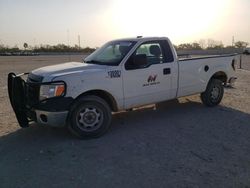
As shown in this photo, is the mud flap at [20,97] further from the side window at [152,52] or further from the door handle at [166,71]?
the door handle at [166,71]

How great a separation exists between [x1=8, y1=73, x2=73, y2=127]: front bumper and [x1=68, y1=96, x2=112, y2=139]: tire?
164 mm

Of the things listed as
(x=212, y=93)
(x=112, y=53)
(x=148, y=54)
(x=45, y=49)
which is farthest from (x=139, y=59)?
(x=45, y=49)

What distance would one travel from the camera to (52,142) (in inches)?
233

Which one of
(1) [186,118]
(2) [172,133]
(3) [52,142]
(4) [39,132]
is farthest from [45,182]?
(1) [186,118]

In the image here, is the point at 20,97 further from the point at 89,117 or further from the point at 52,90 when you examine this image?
the point at 89,117

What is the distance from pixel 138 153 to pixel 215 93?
4071mm

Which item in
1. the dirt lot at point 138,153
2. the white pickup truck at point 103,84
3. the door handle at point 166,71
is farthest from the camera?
the door handle at point 166,71

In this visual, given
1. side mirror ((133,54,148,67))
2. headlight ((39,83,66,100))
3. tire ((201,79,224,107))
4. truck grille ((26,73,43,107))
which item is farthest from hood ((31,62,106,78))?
tire ((201,79,224,107))

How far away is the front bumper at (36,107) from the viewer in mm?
5723

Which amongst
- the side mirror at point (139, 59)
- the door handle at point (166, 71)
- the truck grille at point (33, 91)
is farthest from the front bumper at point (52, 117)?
the door handle at point (166, 71)

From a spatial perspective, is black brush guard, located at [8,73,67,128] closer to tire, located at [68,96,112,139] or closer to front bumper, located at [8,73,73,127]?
front bumper, located at [8,73,73,127]

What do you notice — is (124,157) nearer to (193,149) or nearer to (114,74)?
(193,149)

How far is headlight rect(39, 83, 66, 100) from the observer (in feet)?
18.6

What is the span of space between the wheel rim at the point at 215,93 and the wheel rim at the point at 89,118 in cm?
358
